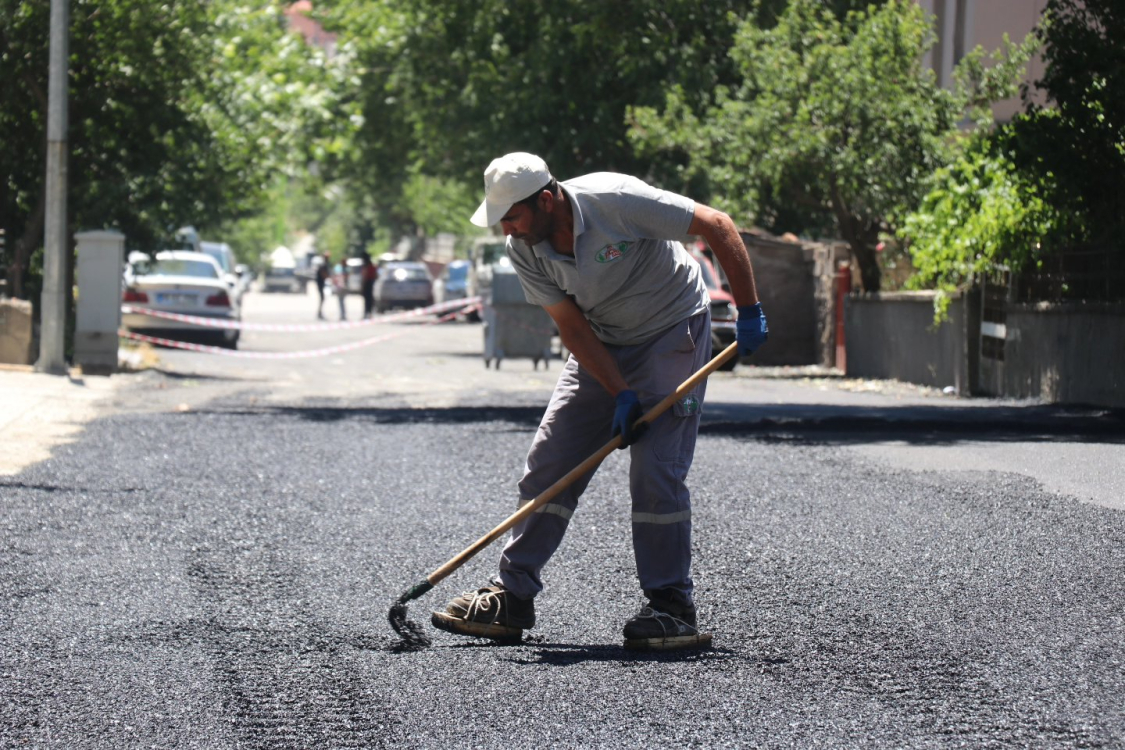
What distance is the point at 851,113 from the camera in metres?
19.8

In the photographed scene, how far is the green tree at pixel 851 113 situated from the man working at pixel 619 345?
1481 cm

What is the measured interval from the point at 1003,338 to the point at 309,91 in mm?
11592

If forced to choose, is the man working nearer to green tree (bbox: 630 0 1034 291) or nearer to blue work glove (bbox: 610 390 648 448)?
blue work glove (bbox: 610 390 648 448)

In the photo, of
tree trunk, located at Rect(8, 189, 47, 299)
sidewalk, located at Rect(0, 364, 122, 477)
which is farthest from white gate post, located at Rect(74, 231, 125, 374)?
tree trunk, located at Rect(8, 189, 47, 299)

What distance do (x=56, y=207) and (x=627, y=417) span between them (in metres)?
13.4

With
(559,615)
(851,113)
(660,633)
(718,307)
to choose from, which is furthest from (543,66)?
(660,633)

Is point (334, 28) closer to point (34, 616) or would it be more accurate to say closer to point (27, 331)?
point (27, 331)

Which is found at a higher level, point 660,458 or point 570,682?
point 660,458

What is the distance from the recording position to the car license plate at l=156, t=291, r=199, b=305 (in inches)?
948

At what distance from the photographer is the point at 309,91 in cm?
2328

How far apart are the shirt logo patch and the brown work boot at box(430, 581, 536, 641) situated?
3.91 feet

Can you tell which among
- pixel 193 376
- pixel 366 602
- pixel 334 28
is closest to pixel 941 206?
pixel 193 376

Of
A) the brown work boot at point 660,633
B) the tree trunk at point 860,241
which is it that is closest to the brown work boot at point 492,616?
the brown work boot at point 660,633

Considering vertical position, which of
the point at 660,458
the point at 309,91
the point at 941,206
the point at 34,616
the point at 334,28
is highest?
the point at 334,28
